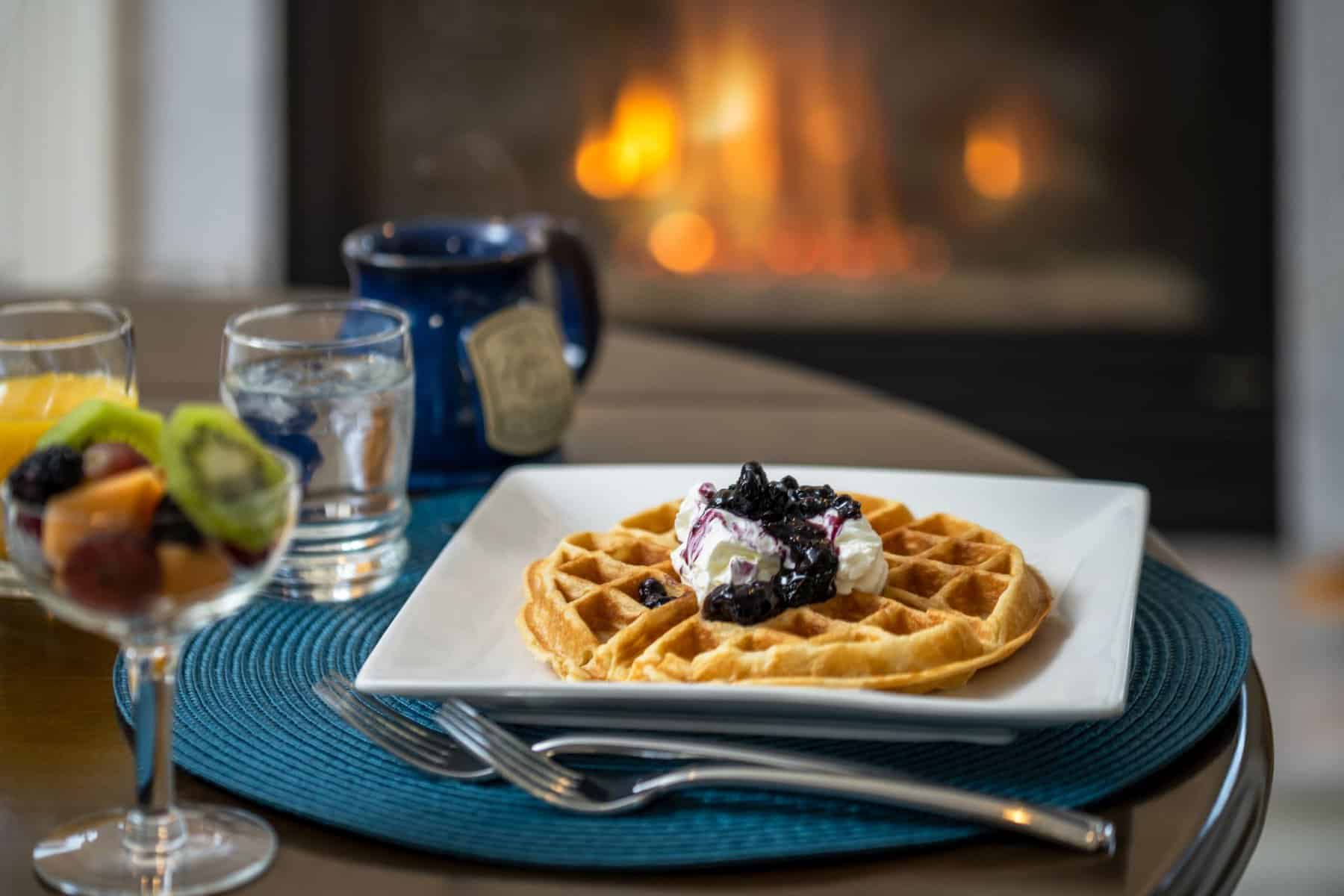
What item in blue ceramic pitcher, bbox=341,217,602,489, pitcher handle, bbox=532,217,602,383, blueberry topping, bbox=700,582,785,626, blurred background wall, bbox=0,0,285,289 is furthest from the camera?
blurred background wall, bbox=0,0,285,289

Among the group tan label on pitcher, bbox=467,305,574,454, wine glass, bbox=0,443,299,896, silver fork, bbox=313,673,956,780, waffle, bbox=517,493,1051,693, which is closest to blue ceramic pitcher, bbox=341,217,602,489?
tan label on pitcher, bbox=467,305,574,454

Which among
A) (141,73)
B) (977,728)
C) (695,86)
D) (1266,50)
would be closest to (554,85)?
(695,86)

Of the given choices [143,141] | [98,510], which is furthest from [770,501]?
[143,141]

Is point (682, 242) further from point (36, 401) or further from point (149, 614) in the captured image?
point (149, 614)

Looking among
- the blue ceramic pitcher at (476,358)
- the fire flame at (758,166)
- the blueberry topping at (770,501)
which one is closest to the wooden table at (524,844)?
the blueberry topping at (770,501)

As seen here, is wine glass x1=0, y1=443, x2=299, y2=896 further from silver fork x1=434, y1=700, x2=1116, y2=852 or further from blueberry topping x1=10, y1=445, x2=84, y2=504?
silver fork x1=434, y1=700, x2=1116, y2=852

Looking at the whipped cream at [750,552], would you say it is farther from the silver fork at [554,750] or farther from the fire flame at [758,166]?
the fire flame at [758,166]
